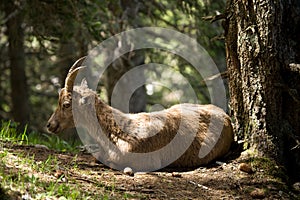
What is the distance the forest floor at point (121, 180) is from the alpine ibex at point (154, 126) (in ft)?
0.77

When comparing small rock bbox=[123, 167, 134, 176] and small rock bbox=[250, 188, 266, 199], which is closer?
small rock bbox=[250, 188, 266, 199]

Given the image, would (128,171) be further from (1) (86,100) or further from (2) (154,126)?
(1) (86,100)

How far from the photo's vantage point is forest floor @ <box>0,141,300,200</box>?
15.6 feet

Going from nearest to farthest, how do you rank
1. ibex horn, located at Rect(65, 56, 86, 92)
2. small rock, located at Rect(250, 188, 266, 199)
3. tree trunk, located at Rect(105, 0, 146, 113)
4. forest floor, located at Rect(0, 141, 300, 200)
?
1. forest floor, located at Rect(0, 141, 300, 200)
2. small rock, located at Rect(250, 188, 266, 199)
3. ibex horn, located at Rect(65, 56, 86, 92)
4. tree trunk, located at Rect(105, 0, 146, 113)

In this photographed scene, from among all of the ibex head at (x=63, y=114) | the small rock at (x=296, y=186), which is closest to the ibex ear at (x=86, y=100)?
the ibex head at (x=63, y=114)

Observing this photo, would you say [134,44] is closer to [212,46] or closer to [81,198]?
[212,46]

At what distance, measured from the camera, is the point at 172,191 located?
5.40m

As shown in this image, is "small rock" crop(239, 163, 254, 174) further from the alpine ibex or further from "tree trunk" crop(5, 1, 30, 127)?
"tree trunk" crop(5, 1, 30, 127)

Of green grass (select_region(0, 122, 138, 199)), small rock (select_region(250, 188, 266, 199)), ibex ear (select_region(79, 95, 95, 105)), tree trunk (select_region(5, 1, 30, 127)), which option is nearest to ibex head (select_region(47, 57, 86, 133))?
ibex ear (select_region(79, 95, 95, 105))

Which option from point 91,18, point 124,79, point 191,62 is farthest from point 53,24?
point 191,62

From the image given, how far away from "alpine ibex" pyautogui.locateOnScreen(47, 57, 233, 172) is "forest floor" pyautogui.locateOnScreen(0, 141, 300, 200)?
23 centimetres

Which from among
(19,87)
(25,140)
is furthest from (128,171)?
(19,87)

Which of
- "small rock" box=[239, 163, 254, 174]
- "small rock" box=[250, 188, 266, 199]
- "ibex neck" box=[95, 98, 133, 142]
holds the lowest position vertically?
"small rock" box=[250, 188, 266, 199]

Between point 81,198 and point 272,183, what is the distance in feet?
7.85
